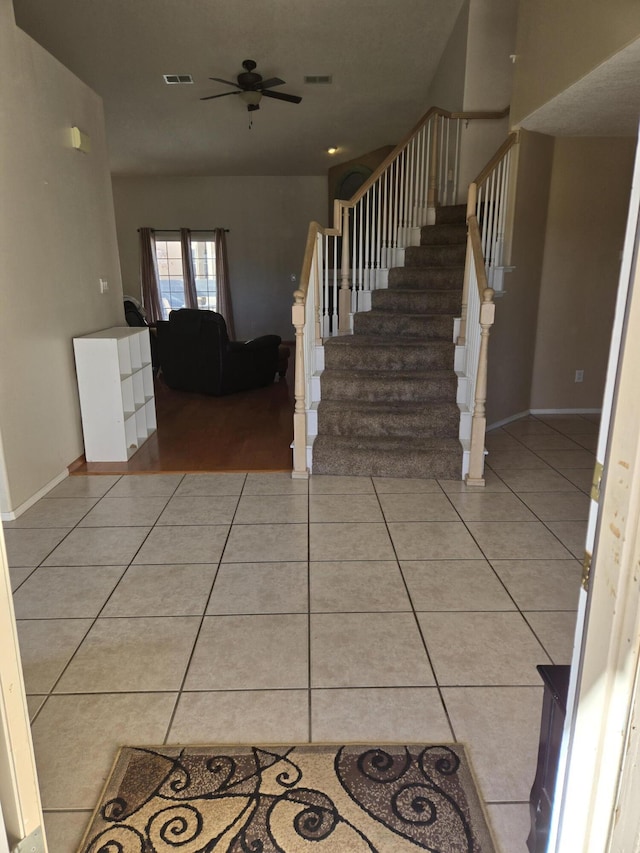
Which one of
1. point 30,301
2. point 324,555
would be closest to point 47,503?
point 30,301

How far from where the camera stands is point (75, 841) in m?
1.41

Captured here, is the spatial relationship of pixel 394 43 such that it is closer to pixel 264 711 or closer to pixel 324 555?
pixel 324 555

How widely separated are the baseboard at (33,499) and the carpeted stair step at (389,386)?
75.2 inches

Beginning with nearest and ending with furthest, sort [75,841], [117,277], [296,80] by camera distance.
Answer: [75,841] → [117,277] → [296,80]

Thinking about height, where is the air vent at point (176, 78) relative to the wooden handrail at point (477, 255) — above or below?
above

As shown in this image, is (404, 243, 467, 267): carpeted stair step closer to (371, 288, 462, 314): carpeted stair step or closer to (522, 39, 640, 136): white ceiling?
(371, 288, 462, 314): carpeted stair step

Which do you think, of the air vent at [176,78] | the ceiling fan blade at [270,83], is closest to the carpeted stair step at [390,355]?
the ceiling fan blade at [270,83]

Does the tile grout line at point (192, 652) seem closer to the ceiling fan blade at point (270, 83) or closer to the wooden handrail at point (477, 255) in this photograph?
the wooden handrail at point (477, 255)

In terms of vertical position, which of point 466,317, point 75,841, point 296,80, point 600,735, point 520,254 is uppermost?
point 296,80

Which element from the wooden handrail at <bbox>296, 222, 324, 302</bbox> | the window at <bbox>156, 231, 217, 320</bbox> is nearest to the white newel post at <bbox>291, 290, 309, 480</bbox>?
the wooden handrail at <bbox>296, 222, 324, 302</bbox>

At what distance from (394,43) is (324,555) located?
493cm

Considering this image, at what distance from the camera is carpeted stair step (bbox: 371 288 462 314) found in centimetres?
493

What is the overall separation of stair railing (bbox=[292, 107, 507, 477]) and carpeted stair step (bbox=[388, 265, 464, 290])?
0.14 meters

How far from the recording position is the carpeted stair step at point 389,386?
13.7 feet
